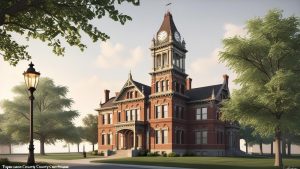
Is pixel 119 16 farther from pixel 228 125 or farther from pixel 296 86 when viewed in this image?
pixel 228 125

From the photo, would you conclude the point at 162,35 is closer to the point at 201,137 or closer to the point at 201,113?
the point at 201,113

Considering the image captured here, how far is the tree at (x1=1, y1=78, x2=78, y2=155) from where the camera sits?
55500 millimetres

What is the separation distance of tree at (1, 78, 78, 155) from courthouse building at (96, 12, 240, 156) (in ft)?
39.8

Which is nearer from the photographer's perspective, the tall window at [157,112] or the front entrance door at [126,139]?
the tall window at [157,112]

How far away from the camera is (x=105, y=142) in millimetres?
56312

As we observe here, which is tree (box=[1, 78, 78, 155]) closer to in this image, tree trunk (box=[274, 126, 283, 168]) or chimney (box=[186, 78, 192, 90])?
chimney (box=[186, 78, 192, 90])

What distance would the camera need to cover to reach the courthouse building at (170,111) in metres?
47.4

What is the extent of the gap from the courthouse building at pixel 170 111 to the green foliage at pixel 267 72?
17.3 meters

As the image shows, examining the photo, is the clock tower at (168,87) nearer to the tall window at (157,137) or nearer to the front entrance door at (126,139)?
the tall window at (157,137)

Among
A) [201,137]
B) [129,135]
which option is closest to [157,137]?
[129,135]

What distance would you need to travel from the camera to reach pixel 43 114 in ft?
183

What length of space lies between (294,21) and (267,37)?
255 cm

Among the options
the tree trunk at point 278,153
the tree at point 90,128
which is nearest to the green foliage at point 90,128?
the tree at point 90,128

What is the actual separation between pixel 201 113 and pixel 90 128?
33.8m
